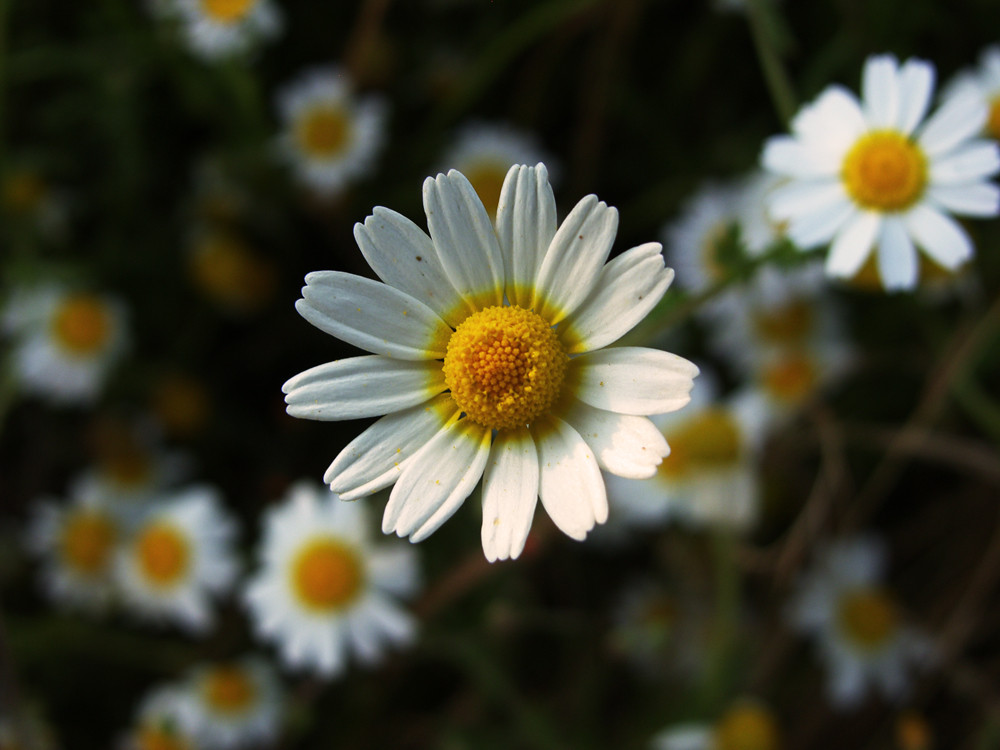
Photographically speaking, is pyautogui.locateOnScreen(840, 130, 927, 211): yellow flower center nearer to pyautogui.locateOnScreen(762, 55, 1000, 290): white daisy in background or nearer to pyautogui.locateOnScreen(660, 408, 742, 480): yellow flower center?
pyautogui.locateOnScreen(762, 55, 1000, 290): white daisy in background

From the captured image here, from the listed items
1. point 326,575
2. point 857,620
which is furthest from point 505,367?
point 857,620

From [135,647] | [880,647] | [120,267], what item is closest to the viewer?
[880,647]

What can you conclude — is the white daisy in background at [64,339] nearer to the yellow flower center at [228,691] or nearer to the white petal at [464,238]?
the yellow flower center at [228,691]

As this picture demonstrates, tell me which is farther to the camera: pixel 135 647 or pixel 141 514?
pixel 141 514

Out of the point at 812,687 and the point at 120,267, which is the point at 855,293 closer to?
the point at 812,687

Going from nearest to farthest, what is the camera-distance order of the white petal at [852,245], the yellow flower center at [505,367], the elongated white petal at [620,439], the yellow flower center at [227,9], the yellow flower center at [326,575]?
the elongated white petal at [620,439], the yellow flower center at [505,367], the white petal at [852,245], the yellow flower center at [326,575], the yellow flower center at [227,9]

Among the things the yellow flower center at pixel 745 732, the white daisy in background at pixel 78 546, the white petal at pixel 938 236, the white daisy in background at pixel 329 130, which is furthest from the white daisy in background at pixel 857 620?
the white daisy in background at pixel 78 546

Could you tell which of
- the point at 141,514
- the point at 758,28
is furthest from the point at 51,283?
the point at 758,28

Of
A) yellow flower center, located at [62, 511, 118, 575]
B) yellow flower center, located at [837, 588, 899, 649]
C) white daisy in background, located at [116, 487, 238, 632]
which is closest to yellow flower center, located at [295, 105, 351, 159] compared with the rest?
Answer: white daisy in background, located at [116, 487, 238, 632]
